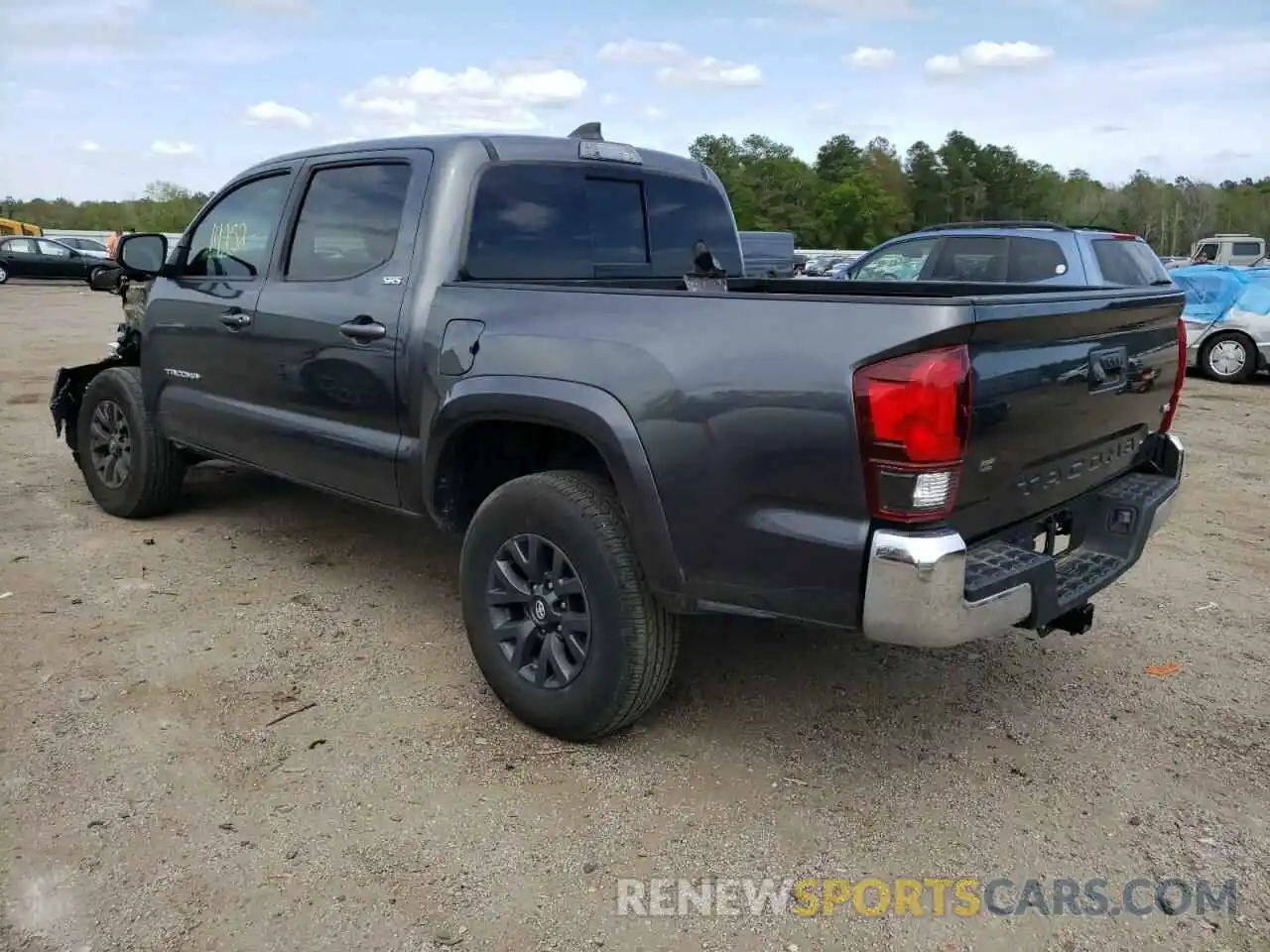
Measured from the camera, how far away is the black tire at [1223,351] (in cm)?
1223

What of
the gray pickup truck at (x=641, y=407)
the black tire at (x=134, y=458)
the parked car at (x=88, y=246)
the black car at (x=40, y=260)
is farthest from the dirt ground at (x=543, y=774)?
the parked car at (x=88, y=246)

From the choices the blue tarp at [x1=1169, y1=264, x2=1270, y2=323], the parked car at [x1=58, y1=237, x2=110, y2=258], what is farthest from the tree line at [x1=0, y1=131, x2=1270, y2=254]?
the blue tarp at [x1=1169, y1=264, x2=1270, y2=323]

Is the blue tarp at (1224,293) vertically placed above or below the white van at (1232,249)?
below

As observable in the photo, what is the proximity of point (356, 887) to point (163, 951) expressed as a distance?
0.45m

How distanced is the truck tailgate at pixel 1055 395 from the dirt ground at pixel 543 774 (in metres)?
0.88

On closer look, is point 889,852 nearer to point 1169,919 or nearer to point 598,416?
point 1169,919

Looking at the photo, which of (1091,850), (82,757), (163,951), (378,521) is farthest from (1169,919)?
(378,521)

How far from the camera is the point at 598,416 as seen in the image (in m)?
2.95

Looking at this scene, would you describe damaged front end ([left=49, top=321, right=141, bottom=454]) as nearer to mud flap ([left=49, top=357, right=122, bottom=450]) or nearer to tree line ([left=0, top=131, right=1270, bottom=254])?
mud flap ([left=49, top=357, right=122, bottom=450])

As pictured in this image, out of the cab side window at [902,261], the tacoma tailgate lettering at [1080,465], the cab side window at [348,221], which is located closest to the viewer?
the tacoma tailgate lettering at [1080,465]

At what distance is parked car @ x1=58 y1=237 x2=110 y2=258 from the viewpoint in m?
30.4

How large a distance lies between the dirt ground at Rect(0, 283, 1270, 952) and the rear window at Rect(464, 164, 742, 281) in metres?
1.54

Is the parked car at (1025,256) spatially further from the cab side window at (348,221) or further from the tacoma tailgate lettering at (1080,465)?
the cab side window at (348,221)

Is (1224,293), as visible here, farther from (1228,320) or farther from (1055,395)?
(1055,395)
